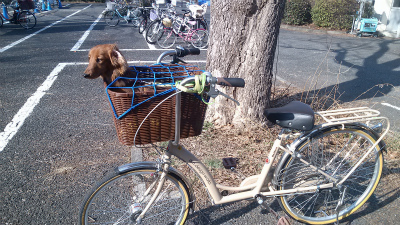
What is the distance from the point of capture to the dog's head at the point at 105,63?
204 centimetres

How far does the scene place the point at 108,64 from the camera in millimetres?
2107

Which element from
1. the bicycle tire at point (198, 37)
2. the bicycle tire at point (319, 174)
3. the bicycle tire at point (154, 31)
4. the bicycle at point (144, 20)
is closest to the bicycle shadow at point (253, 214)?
the bicycle tire at point (319, 174)

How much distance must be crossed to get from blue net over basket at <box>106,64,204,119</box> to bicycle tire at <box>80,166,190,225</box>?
21.0 inches

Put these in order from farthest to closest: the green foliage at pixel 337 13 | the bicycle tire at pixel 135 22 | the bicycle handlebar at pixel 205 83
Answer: the green foliage at pixel 337 13 → the bicycle tire at pixel 135 22 → the bicycle handlebar at pixel 205 83

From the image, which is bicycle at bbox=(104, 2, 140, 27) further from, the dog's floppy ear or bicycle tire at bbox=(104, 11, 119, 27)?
the dog's floppy ear

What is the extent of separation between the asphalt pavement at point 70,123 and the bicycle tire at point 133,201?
0.76ft

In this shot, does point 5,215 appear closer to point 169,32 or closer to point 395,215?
point 395,215

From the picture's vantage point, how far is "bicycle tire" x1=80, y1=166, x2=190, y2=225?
2012 millimetres

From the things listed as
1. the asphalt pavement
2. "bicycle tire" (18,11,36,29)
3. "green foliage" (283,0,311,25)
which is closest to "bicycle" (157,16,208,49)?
the asphalt pavement

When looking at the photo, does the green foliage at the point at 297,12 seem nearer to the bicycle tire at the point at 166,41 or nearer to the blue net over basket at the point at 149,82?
the bicycle tire at the point at 166,41

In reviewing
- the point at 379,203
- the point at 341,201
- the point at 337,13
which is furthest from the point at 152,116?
the point at 337,13

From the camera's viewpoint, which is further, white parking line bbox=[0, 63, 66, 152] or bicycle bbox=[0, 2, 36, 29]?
bicycle bbox=[0, 2, 36, 29]

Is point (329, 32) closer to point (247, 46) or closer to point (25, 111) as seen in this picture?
point (247, 46)

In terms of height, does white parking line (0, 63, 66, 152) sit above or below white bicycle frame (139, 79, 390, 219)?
below
